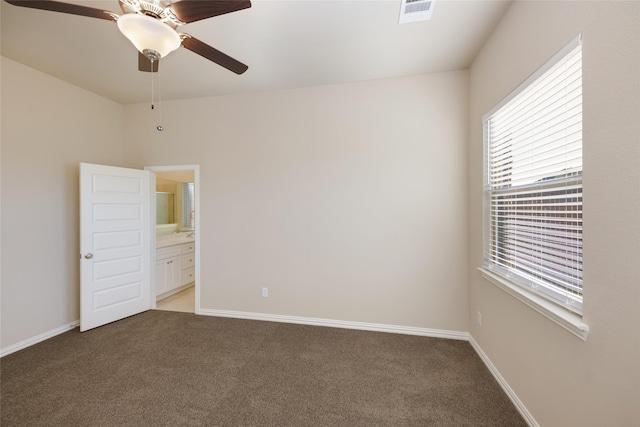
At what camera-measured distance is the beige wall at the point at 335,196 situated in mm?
2646

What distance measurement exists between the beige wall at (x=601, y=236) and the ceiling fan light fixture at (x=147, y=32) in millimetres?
2101

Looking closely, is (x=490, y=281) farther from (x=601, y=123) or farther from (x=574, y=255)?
(x=601, y=123)

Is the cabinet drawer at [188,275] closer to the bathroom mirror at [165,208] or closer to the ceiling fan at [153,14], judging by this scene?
the bathroom mirror at [165,208]

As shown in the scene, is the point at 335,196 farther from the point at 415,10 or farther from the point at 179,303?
the point at 179,303

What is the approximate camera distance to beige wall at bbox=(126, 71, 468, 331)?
2646 mm

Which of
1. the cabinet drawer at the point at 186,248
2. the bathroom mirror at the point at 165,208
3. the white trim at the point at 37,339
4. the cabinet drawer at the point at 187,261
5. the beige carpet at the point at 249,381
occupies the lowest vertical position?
the beige carpet at the point at 249,381

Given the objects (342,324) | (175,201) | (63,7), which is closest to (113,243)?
(175,201)

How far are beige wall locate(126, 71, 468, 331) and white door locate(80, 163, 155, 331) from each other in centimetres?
63

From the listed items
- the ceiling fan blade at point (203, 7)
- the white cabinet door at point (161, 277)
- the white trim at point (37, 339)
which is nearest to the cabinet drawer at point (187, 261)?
the white cabinet door at point (161, 277)

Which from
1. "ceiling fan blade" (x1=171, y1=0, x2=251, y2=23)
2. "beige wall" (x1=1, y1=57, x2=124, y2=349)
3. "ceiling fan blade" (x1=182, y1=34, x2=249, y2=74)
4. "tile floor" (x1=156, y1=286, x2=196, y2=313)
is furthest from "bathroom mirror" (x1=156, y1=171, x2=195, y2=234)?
"ceiling fan blade" (x1=171, y1=0, x2=251, y2=23)

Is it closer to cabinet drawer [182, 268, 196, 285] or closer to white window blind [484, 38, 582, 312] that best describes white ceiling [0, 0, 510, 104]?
white window blind [484, 38, 582, 312]

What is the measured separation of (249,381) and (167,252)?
8.98ft

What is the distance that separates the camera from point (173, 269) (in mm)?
3992

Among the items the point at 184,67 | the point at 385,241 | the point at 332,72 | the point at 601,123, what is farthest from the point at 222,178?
the point at 601,123
